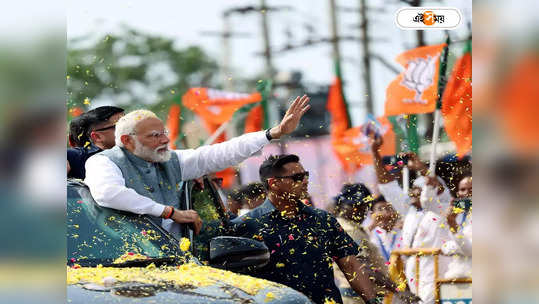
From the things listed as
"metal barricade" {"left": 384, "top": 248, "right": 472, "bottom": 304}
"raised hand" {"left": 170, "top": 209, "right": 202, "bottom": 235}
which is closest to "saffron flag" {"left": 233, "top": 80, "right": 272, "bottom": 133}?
"metal barricade" {"left": 384, "top": 248, "right": 472, "bottom": 304}

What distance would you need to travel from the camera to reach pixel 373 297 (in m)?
5.74

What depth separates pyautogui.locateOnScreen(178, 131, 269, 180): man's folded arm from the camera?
509cm

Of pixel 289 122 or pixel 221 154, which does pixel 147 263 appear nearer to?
pixel 221 154

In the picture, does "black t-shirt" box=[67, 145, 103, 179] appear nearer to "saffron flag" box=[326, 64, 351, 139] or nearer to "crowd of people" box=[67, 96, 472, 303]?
"crowd of people" box=[67, 96, 472, 303]

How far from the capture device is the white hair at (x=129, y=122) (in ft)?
15.4

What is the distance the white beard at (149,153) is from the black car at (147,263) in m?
0.44

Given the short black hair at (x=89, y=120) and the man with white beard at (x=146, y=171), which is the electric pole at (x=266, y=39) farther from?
the man with white beard at (x=146, y=171)

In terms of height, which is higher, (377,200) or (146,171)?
(146,171)

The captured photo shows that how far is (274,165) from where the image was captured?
18.0ft

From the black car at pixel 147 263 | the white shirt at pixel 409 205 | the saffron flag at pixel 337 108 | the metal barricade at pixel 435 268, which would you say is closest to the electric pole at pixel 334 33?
the saffron flag at pixel 337 108

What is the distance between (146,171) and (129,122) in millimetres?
295

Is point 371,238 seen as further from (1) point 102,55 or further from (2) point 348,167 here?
(1) point 102,55

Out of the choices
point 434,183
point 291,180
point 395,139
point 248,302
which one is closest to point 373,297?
point 291,180

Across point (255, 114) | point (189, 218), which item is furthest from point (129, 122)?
point (255, 114)
